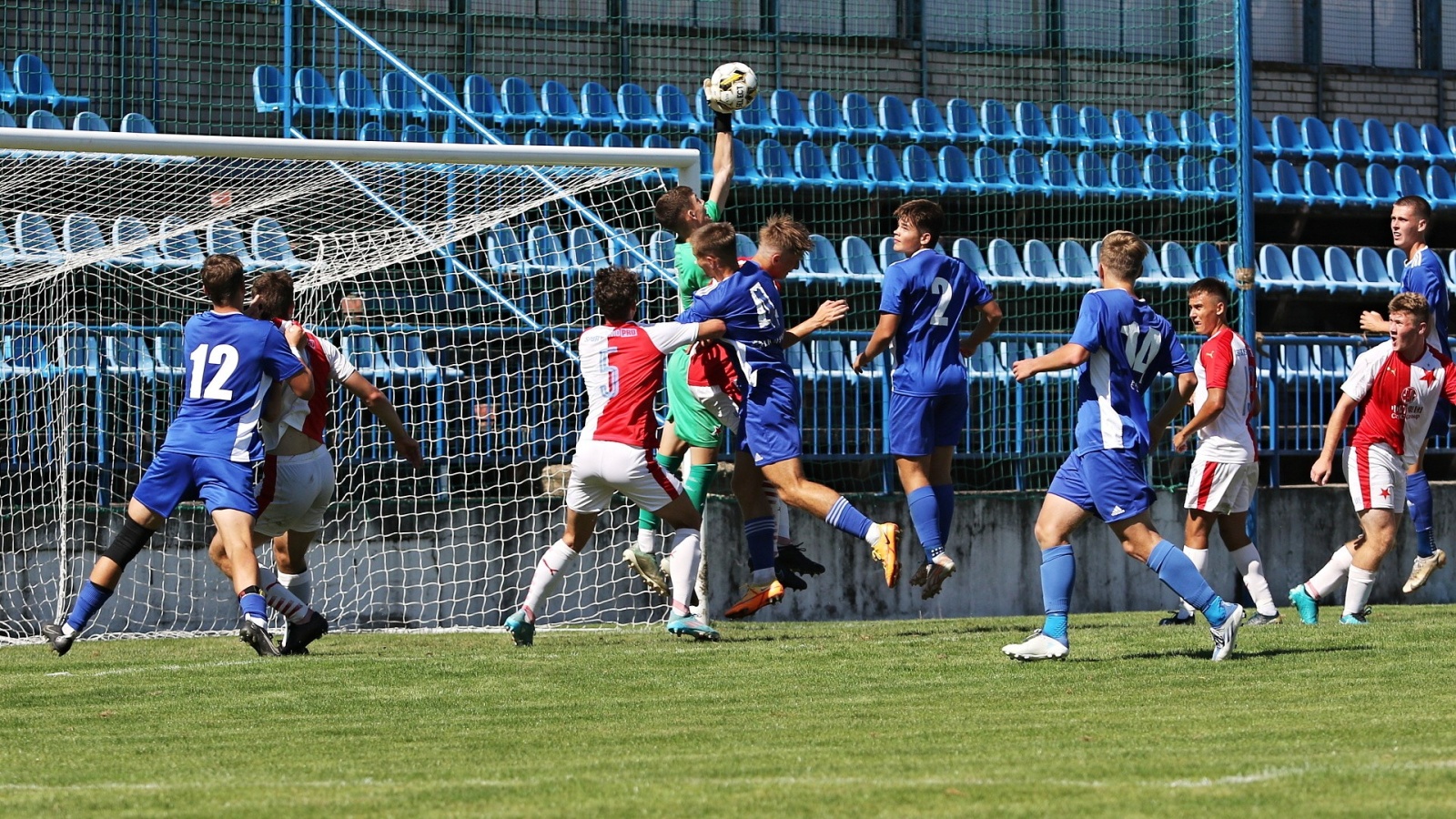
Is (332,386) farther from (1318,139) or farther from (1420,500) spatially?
(1318,139)

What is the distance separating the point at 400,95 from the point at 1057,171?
6207 mm

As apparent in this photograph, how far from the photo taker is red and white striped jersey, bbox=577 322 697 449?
844 centimetres

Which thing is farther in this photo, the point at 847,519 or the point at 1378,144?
the point at 1378,144

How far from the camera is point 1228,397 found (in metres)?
10.3

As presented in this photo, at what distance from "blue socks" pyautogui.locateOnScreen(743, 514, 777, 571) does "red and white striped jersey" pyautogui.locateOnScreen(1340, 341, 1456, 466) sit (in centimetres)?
336

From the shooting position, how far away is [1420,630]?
9133 mm

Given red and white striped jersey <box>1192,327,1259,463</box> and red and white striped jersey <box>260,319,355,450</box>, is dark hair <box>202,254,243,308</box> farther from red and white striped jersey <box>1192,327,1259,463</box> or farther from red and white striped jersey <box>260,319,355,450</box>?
red and white striped jersey <box>1192,327,1259,463</box>

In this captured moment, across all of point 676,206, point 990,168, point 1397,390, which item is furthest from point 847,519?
point 990,168

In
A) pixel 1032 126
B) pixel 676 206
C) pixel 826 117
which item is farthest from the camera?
pixel 1032 126

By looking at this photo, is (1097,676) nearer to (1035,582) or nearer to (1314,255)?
(1035,582)

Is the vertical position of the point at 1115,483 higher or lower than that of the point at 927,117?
lower

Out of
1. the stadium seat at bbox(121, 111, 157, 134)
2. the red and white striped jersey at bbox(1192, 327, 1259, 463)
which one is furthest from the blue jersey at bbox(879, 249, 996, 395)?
the stadium seat at bbox(121, 111, 157, 134)

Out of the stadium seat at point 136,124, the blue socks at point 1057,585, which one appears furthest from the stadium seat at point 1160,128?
the blue socks at point 1057,585

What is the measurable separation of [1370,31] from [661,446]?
619 inches
